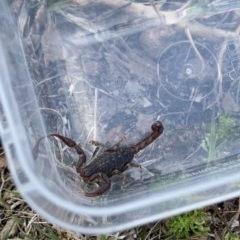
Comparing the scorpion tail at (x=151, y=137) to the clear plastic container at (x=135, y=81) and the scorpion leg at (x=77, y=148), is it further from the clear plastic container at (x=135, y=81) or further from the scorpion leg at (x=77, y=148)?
the scorpion leg at (x=77, y=148)

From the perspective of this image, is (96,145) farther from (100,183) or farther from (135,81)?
(135,81)

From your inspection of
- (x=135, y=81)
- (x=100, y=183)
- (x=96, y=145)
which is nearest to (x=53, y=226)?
(x=100, y=183)

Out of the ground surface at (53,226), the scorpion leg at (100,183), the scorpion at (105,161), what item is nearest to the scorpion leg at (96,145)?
the scorpion at (105,161)

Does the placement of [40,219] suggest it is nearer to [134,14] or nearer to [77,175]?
[77,175]

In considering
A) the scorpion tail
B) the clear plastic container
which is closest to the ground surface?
the clear plastic container


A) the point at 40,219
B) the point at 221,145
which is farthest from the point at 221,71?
the point at 40,219

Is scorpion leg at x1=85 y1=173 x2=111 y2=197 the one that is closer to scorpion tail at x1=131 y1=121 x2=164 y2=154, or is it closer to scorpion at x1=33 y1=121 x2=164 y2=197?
scorpion at x1=33 y1=121 x2=164 y2=197
